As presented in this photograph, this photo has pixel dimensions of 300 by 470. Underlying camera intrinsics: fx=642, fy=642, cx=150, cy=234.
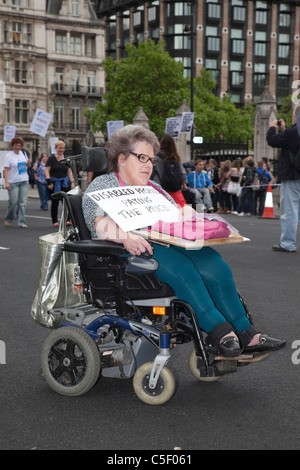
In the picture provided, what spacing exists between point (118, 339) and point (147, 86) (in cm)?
5019

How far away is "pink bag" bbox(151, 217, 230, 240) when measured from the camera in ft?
10.7

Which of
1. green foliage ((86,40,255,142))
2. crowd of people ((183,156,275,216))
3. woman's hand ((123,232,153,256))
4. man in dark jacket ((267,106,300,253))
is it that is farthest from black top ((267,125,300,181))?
green foliage ((86,40,255,142))

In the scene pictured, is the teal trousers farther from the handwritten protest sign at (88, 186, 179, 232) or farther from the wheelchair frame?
the handwritten protest sign at (88, 186, 179, 232)

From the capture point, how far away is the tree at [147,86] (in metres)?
51.5

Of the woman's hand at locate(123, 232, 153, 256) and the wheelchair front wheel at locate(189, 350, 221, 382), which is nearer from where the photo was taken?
the woman's hand at locate(123, 232, 153, 256)

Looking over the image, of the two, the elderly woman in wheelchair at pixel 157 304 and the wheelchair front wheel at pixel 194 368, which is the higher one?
the elderly woman in wheelchair at pixel 157 304

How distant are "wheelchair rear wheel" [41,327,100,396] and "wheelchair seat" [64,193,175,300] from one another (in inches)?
10.5

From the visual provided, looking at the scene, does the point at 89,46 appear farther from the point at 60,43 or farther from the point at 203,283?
the point at 203,283

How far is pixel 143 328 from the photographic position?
3348 mm

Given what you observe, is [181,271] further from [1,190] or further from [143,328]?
[1,190]

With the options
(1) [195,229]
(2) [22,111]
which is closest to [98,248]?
(1) [195,229]

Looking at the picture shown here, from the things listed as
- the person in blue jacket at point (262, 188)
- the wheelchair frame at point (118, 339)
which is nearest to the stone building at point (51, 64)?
the person in blue jacket at point (262, 188)

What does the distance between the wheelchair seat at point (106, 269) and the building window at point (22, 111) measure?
62.1 metres

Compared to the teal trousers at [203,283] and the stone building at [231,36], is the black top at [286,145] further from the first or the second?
the stone building at [231,36]
